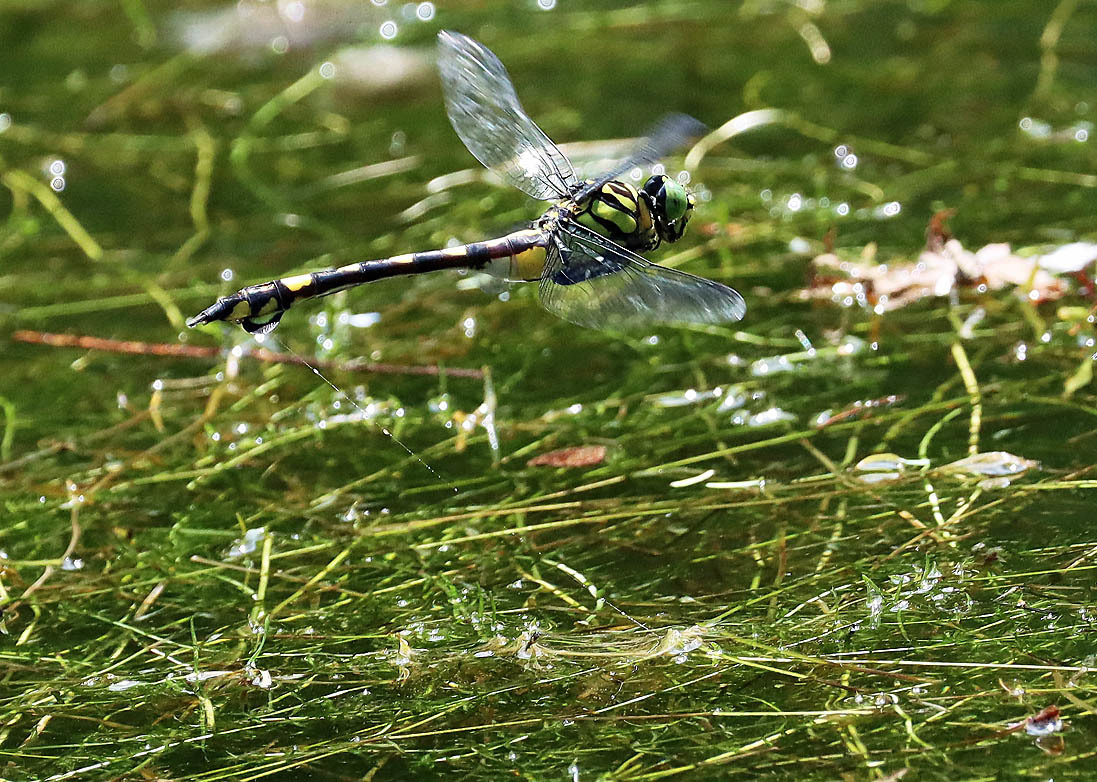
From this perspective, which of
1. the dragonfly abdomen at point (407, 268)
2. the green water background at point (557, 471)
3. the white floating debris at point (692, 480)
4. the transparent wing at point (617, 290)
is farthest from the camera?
the white floating debris at point (692, 480)

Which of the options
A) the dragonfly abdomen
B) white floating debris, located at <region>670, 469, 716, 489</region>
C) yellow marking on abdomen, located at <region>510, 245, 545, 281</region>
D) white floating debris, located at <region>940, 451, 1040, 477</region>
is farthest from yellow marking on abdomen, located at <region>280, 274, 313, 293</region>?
white floating debris, located at <region>940, 451, 1040, 477</region>

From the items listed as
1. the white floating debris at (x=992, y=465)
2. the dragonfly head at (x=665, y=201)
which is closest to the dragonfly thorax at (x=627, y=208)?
the dragonfly head at (x=665, y=201)

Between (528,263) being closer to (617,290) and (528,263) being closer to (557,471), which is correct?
(617,290)

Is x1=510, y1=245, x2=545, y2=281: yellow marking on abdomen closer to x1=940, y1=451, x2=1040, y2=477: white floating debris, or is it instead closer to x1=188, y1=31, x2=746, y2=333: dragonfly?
x1=188, y1=31, x2=746, y2=333: dragonfly

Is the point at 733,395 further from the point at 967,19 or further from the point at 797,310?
the point at 967,19

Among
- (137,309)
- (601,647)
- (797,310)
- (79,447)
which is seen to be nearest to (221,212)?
(137,309)

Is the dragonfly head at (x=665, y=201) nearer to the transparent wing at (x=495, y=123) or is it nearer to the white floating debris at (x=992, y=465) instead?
the transparent wing at (x=495, y=123)
